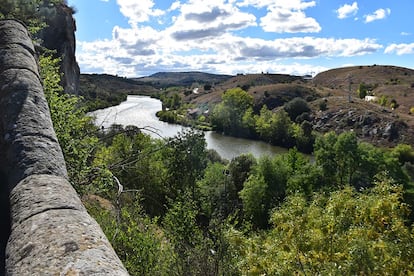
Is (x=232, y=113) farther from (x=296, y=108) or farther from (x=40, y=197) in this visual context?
(x=40, y=197)

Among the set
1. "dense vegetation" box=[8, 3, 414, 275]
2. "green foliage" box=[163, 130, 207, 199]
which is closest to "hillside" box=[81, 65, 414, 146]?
"green foliage" box=[163, 130, 207, 199]

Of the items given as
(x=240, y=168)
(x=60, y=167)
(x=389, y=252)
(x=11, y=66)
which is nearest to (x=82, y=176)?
(x=11, y=66)

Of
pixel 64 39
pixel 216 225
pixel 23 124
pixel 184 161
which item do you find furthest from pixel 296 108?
pixel 23 124

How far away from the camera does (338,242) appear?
14.4m

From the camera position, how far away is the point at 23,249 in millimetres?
3672

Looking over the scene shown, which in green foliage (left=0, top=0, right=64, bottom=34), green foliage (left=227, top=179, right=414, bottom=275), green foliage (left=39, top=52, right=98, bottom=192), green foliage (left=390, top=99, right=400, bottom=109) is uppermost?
green foliage (left=0, top=0, right=64, bottom=34)

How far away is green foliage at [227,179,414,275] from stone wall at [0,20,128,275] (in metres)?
8.53

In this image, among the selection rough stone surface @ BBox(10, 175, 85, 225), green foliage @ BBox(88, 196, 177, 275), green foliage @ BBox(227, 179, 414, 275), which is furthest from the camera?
green foliage @ BBox(88, 196, 177, 275)

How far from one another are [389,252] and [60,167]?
10.4 meters

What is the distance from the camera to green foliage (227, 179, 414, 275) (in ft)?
36.4

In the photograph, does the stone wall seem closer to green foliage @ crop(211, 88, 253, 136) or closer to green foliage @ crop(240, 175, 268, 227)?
green foliage @ crop(240, 175, 268, 227)

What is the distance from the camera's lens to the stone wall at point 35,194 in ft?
11.0

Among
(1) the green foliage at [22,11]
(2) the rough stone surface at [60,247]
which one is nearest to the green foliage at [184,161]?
(1) the green foliage at [22,11]

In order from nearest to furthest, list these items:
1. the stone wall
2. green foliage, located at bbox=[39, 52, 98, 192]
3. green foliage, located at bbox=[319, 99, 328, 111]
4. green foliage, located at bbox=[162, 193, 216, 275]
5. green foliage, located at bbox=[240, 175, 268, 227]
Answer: the stone wall → green foliage, located at bbox=[39, 52, 98, 192] → green foliage, located at bbox=[162, 193, 216, 275] → green foliage, located at bbox=[240, 175, 268, 227] → green foliage, located at bbox=[319, 99, 328, 111]
